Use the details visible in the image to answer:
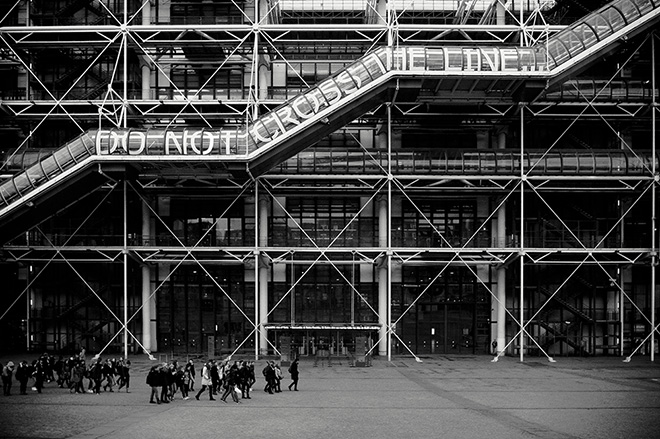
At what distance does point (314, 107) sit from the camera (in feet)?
96.8

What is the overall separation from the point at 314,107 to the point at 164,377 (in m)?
13.4

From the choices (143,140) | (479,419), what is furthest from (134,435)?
(143,140)

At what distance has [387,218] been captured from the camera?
3481cm

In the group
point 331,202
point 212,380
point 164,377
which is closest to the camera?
point 164,377

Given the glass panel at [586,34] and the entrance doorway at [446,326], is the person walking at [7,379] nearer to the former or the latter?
the entrance doorway at [446,326]

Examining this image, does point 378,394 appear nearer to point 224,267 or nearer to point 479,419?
point 479,419

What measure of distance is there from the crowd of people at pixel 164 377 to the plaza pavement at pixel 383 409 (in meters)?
0.38

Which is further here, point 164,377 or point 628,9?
point 628,9

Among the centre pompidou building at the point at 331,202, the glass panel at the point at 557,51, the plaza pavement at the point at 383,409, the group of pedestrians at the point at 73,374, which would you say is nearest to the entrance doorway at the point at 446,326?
the centre pompidou building at the point at 331,202

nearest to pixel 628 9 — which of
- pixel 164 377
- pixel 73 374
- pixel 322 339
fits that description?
pixel 322 339

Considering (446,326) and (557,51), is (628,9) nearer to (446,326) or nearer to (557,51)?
(557,51)

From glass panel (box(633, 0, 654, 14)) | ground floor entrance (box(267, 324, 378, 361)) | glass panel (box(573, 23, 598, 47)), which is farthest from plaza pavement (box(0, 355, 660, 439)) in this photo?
glass panel (box(633, 0, 654, 14))

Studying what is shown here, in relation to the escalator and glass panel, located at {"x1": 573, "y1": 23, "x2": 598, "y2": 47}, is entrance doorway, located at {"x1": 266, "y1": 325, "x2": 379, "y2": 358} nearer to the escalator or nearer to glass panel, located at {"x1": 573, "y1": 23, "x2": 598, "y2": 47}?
the escalator

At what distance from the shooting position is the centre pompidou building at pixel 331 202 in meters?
32.7
